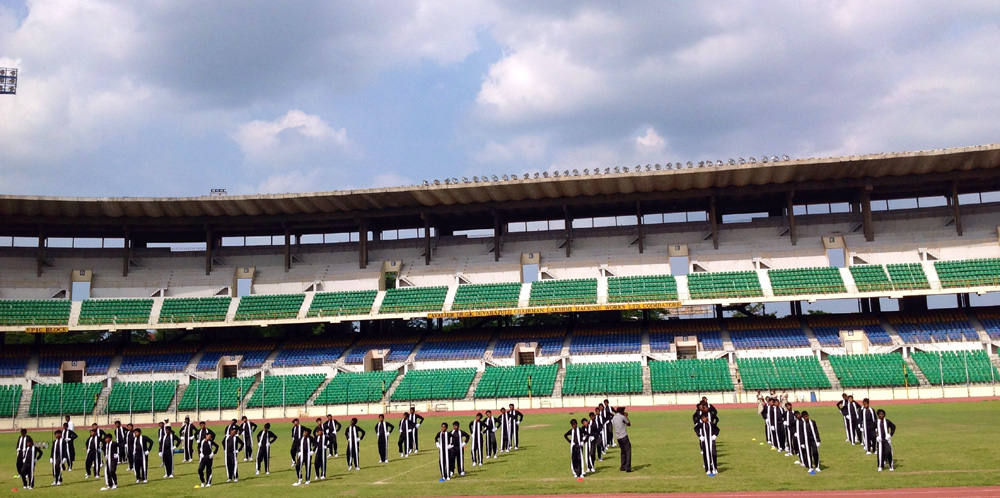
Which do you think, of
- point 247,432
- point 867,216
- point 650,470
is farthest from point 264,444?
point 867,216

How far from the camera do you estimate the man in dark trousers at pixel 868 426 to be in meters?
19.8

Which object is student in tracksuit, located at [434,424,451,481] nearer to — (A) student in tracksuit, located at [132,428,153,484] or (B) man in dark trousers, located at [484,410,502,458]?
(B) man in dark trousers, located at [484,410,502,458]

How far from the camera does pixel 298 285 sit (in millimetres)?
57250

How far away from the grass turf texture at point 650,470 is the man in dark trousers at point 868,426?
452mm

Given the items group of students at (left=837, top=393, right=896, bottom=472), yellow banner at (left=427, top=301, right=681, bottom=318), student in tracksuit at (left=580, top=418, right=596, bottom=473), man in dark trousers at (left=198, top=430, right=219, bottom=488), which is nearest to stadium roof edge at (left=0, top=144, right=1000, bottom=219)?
yellow banner at (left=427, top=301, right=681, bottom=318)

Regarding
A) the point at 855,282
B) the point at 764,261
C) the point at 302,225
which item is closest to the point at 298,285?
the point at 302,225

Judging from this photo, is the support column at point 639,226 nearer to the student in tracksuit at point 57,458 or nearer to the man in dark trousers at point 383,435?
the man in dark trousers at point 383,435

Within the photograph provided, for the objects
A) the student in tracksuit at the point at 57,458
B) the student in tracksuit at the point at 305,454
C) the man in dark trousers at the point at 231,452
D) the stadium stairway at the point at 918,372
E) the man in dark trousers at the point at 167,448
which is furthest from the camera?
the stadium stairway at the point at 918,372

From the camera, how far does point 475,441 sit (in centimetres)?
2289

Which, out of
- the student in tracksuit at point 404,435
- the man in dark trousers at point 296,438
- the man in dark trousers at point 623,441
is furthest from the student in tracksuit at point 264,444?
the man in dark trousers at point 623,441

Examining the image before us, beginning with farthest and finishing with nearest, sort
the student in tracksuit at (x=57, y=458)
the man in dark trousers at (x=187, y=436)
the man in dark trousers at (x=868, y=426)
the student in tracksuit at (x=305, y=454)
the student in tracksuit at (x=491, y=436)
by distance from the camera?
the man in dark trousers at (x=187, y=436), the student in tracksuit at (x=491, y=436), the student in tracksuit at (x=57, y=458), the student in tracksuit at (x=305, y=454), the man in dark trousers at (x=868, y=426)

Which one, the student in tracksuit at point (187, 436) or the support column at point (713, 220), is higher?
the support column at point (713, 220)

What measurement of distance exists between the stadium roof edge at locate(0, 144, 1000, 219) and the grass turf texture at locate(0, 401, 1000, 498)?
20757mm

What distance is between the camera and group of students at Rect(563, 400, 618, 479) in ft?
63.9
